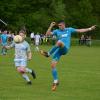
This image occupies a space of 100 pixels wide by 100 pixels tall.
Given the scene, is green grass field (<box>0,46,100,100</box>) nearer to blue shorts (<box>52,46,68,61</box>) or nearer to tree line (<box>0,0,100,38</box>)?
blue shorts (<box>52,46,68,61</box>)

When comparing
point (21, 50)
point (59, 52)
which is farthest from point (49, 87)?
point (21, 50)

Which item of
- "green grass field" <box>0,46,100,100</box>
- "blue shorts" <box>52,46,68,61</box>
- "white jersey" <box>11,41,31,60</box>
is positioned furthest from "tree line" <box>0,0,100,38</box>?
"blue shorts" <box>52,46,68,61</box>

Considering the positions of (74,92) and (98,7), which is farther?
(98,7)

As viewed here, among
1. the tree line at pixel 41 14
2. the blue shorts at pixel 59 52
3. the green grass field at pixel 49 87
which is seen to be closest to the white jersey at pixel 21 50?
the green grass field at pixel 49 87

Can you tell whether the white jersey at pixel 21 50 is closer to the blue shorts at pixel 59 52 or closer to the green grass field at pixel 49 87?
the green grass field at pixel 49 87

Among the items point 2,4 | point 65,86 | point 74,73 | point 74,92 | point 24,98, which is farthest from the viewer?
point 2,4

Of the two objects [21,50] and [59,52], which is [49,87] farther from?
[21,50]

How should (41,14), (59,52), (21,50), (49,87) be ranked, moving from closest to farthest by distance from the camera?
(59,52)
(49,87)
(21,50)
(41,14)

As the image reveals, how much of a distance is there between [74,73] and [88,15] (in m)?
65.9

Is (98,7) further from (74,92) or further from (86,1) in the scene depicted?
(74,92)

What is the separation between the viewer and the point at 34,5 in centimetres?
8838

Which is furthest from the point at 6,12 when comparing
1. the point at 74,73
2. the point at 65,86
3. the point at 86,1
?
the point at 65,86

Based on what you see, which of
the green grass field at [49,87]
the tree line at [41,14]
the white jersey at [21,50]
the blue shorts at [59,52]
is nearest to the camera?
the green grass field at [49,87]

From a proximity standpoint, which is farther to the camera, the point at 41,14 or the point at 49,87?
the point at 41,14
